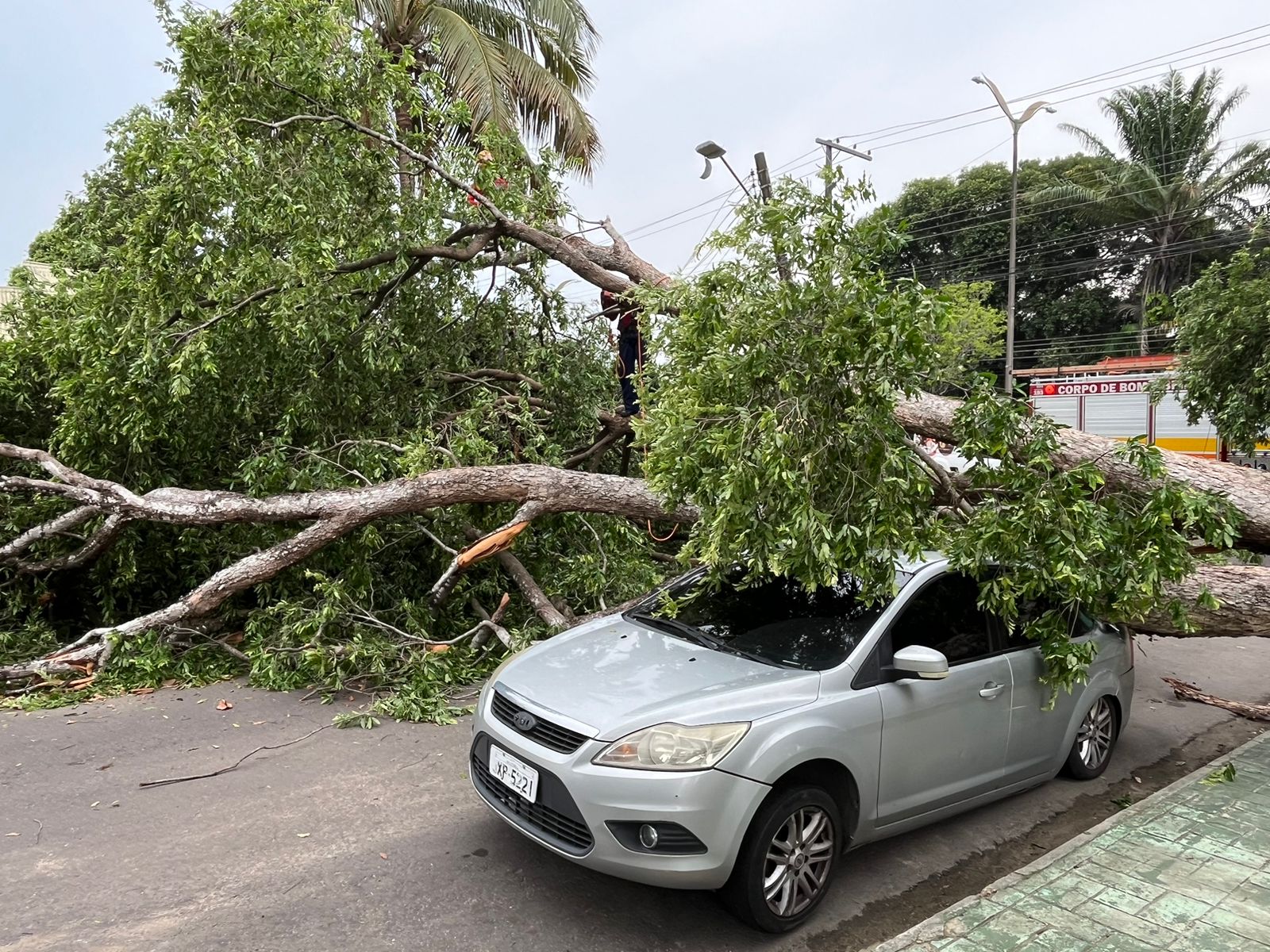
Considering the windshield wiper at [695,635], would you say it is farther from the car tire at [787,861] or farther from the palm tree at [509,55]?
the palm tree at [509,55]

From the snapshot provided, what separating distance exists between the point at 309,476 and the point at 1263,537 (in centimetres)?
660

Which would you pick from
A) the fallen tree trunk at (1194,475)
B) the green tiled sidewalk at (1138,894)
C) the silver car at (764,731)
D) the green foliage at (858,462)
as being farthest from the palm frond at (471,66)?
the green tiled sidewalk at (1138,894)

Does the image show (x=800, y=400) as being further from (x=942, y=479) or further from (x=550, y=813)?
(x=550, y=813)

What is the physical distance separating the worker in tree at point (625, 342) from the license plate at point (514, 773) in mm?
4902

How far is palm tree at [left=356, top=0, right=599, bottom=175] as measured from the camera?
13.6 m

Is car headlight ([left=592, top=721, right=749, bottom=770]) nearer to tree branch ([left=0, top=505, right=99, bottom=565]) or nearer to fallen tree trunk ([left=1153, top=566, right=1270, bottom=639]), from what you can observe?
fallen tree trunk ([left=1153, top=566, right=1270, bottom=639])

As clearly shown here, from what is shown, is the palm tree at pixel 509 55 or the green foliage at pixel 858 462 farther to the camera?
the palm tree at pixel 509 55

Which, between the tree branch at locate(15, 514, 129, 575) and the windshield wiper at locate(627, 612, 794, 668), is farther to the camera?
the tree branch at locate(15, 514, 129, 575)

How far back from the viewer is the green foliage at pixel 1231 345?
812 cm

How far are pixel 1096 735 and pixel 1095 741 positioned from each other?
0.04m

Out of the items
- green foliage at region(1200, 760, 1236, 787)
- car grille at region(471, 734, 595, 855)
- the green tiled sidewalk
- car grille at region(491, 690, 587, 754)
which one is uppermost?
car grille at region(491, 690, 587, 754)

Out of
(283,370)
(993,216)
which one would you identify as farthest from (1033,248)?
(283,370)

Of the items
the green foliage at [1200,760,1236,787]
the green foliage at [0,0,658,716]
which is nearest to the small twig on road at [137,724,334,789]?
the green foliage at [0,0,658,716]

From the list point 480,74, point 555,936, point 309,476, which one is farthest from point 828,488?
point 480,74
